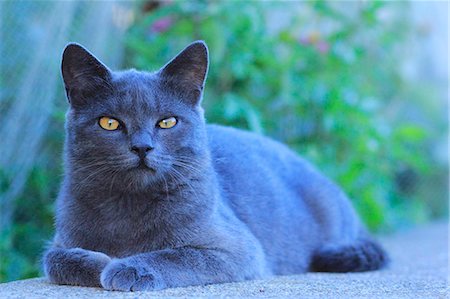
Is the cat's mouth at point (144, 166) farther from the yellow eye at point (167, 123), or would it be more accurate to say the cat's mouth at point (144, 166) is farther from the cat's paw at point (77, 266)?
the cat's paw at point (77, 266)

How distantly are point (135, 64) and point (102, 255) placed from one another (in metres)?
2.63

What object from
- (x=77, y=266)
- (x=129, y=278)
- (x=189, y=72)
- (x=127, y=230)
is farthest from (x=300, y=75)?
(x=129, y=278)

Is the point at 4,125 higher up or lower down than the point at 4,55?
lower down

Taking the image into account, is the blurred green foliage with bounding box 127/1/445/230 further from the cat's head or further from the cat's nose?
the cat's nose

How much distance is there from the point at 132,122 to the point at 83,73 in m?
0.32

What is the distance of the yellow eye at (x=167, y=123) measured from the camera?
8.33 feet

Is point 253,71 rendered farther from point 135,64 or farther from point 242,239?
point 242,239

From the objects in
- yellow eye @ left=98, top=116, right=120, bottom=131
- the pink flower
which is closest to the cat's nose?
yellow eye @ left=98, top=116, right=120, bottom=131

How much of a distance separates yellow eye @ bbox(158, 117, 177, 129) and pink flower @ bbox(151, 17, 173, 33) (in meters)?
2.38

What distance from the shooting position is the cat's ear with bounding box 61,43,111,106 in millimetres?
2594

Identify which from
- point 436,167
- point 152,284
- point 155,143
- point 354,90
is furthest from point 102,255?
point 436,167

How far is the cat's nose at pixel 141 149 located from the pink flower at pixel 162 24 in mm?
2583

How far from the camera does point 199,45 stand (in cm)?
272

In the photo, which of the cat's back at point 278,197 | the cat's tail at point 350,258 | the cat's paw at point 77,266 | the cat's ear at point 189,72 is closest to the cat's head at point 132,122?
the cat's ear at point 189,72
